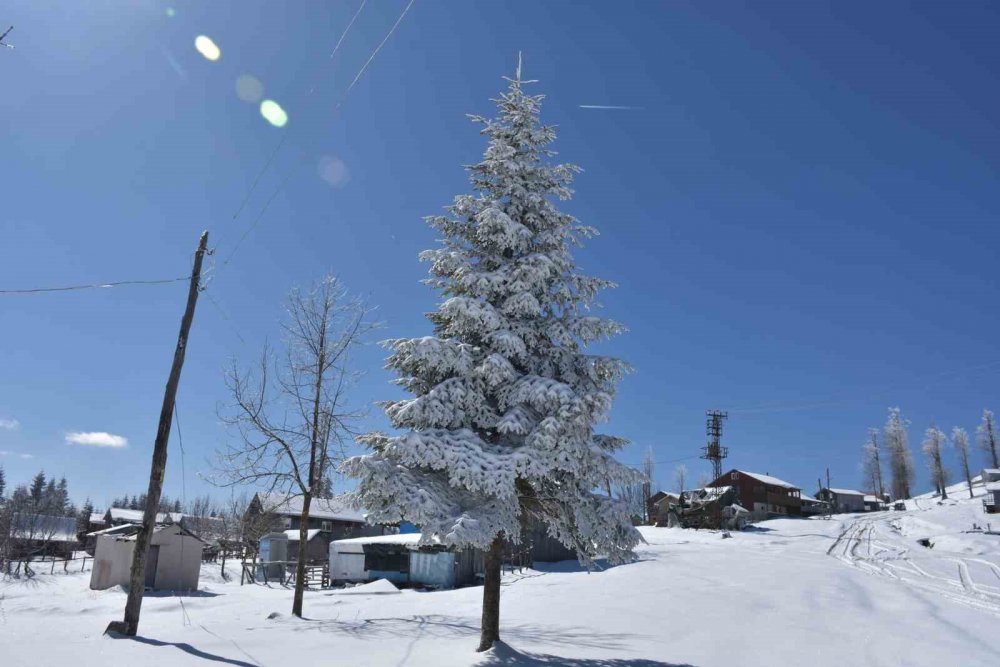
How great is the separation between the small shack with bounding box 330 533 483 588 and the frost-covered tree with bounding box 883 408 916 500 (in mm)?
110854

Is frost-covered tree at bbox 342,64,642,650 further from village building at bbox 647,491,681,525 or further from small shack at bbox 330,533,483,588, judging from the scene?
village building at bbox 647,491,681,525

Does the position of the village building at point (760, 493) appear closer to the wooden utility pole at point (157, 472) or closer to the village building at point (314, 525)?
the village building at point (314, 525)

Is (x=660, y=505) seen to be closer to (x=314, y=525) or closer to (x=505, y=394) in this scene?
(x=314, y=525)

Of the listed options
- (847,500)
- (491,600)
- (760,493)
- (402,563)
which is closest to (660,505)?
(760,493)

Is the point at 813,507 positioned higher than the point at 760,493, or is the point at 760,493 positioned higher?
the point at 760,493

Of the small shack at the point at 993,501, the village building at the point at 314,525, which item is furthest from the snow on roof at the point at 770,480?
the village building at the point at 314,525

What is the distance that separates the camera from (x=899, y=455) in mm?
117062

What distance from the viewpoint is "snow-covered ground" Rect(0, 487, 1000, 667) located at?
12172 mm

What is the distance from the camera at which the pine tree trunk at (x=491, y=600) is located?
12672 millimetres

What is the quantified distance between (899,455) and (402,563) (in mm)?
115094

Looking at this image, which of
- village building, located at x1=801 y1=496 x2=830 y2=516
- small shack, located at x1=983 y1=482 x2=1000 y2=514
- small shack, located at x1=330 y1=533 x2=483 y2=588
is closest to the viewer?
small shack, located at x1=330 y1=533 x2=483 y2=588

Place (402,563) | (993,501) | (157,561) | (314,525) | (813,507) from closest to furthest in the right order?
(157,561) < (402,563) < (993,501) < (314,525) < (813,507)

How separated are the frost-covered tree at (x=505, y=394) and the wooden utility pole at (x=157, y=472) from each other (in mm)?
5148

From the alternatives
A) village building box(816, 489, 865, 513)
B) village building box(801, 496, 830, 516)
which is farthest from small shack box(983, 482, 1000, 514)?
village building box(816, 489, 865, 513)
